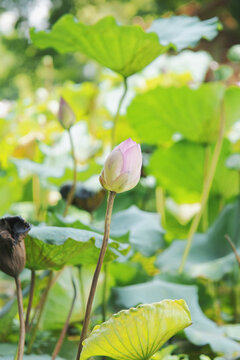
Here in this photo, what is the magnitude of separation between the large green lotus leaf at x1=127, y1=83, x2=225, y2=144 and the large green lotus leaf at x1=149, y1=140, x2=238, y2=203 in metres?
0.08

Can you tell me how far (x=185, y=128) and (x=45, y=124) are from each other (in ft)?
2.73

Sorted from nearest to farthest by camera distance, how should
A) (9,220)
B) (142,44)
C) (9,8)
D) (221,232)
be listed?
1. (9,220)
2. (142,44)
3. (221,232)
4. (9,8)

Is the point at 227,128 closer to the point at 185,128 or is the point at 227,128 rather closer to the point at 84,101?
the point at 185,128

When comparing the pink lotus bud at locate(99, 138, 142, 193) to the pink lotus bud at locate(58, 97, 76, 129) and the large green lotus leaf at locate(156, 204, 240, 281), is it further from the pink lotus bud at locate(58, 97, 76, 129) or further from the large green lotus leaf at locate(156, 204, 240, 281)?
the large green lotus leaf at locate(156, 204, 240, 281)

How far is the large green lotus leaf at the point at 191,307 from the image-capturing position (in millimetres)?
619

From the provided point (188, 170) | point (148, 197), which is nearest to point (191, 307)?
point (188, 170)

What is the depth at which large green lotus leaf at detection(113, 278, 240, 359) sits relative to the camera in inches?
24.4

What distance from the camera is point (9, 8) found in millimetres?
5148

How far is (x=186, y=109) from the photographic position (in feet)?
3.14

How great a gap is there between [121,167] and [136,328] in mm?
155

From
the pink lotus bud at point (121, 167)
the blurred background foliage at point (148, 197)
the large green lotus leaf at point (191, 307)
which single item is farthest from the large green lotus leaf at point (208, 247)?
the pink lotus bud at point (121, 167)

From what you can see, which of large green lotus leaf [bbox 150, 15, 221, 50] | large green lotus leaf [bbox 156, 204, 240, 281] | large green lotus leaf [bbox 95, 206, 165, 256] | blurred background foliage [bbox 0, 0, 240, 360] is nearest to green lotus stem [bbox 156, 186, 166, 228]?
blurred background foliage [bbox 0, 0, 240, 360]

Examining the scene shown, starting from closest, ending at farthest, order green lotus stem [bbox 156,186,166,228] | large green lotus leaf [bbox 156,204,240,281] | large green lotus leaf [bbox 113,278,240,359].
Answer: large green lotus leaf [bbox 113,278,240,359] < large green lotus leaf [bbox 156,204,240,281] < green lotus stem [bbox 156,186,166,228]

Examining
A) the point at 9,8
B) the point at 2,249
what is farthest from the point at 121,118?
the point at 9,8
